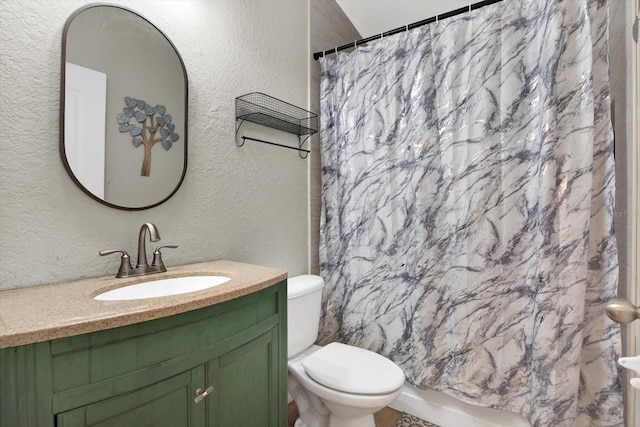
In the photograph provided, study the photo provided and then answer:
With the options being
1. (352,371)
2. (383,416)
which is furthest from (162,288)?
(383,416)

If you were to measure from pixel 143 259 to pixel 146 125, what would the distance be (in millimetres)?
532

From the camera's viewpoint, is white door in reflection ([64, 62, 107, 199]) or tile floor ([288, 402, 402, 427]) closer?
white door in reflection ([64, 62, 107, 199])

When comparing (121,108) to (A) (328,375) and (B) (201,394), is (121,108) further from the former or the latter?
(A) (328,375)

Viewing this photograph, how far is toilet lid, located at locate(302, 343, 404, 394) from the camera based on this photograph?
4.19 ft

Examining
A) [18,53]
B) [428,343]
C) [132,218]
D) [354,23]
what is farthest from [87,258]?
[354,23]

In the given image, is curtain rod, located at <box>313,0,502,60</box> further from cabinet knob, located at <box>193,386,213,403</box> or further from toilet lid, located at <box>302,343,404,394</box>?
cabinet knob, located at <box>193,386,213,403</box>

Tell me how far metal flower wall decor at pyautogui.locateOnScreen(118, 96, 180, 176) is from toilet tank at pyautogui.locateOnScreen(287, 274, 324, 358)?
887 mm

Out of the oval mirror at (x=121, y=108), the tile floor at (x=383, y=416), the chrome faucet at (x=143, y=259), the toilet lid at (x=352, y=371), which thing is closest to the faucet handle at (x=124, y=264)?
the chrome faucet at (x=143, y=259)

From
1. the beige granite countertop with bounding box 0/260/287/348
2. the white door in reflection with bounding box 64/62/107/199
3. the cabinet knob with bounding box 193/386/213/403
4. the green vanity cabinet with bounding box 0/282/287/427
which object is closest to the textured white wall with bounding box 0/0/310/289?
the white door in reflection with bounding box 64/62/107/199

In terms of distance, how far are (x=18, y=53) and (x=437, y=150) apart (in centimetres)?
173

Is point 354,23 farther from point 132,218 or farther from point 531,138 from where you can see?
point 132,218

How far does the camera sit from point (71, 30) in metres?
1.01

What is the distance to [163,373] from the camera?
2.43 feet

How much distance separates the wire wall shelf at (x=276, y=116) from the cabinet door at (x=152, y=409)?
110 centimetres
